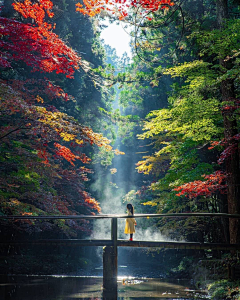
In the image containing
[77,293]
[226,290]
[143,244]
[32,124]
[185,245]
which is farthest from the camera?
[77,293]

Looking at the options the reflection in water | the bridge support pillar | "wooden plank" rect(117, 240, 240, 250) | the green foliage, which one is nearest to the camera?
the green foliage

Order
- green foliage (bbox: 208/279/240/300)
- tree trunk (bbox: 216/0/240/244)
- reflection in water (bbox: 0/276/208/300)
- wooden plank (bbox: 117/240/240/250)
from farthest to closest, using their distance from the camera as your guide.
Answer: reflection in water (bbox: 0/276/208/300)
tree trunk (bbox: 216/0/240/244)
wooden plank (bbox: 117/240/240/250)
green foliage (bbox: 208/279/240/300)

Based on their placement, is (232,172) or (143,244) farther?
(232,172)

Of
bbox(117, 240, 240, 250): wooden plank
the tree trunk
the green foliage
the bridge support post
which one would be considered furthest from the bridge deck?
the green foliage

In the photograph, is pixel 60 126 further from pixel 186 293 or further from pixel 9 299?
pixel 186 293

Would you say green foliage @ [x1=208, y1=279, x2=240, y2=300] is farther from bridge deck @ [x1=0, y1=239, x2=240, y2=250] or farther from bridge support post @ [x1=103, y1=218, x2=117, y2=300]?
bridge support post @ [x1=103, y1=218, x2=117, y2=300]

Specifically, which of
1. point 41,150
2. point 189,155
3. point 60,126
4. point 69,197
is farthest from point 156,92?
point 60,126

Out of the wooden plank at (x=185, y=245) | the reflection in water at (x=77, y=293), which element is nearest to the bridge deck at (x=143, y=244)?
the wooden plank at (x=185, y=245)

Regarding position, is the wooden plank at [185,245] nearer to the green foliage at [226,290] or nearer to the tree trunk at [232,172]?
the tree trunk at [232,172]

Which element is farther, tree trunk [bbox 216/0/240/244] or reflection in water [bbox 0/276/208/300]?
reflection in water [bbox 0/276/208/300]

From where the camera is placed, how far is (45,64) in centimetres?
1052

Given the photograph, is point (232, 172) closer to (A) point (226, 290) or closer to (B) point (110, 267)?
(A) point (226, 290)

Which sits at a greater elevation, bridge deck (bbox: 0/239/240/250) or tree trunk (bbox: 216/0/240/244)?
tree trunk (bbox: 216/0/240/244)

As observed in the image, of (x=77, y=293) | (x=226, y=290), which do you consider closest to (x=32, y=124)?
(x=77, y=293)
